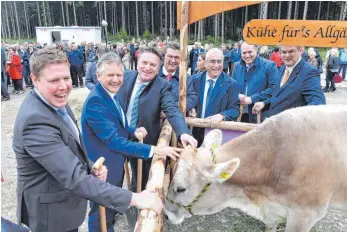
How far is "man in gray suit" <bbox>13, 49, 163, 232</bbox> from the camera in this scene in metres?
1.77

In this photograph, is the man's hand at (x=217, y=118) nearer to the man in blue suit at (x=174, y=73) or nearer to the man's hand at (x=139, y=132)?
the man in blue suit at (x=174, y=73)

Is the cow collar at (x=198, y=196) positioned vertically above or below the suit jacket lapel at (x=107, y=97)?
below

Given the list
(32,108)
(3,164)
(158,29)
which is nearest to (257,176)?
(32,108)

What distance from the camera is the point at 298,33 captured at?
10.4 feet

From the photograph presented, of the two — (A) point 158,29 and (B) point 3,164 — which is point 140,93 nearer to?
(B) point 3,164

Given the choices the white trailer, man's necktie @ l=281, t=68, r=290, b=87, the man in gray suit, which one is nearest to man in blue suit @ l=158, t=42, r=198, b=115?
man's necktie @ l=281, t=68, r=290, b=87

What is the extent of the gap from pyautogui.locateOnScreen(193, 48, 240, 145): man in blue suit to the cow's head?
1.04m

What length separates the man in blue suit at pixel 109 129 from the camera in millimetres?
2617

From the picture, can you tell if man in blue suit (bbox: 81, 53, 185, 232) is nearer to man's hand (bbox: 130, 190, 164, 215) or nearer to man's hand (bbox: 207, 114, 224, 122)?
man's hand (bbox: 130, 190, 164, 215)

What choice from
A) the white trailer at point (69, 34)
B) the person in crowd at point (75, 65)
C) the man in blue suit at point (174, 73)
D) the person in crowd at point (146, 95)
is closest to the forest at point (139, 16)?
the white trailer at point (69, 34)

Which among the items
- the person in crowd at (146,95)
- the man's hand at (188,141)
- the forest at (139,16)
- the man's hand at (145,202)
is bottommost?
the man's hand at (145,202)

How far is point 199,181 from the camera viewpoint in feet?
9.10

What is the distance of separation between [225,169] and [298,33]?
172cm

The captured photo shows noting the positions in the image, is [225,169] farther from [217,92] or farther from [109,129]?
[217,92]
